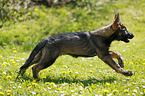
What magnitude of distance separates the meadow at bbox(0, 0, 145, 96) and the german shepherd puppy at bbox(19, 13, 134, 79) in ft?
1.23

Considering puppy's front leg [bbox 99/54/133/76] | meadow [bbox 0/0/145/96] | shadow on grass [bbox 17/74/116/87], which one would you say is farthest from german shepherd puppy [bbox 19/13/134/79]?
meadow [bbox 0/0/145/96]

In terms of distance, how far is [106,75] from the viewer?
4988mm

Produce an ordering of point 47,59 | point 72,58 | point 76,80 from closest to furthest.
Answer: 1. point 47,59
2. point 76,80
3. point 72,58

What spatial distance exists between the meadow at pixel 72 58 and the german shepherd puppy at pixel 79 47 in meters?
0.38

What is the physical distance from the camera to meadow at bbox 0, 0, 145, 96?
13.4 ft

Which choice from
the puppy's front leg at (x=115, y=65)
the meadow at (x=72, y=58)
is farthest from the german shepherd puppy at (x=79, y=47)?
the meadow at (x=72, y=58)

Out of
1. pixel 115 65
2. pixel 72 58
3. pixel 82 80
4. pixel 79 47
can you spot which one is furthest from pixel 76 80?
pixel 72 58

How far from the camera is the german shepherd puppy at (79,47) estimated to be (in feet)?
15.1

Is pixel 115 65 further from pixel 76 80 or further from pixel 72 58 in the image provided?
pixel 72 58

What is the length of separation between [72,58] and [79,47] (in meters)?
2.18

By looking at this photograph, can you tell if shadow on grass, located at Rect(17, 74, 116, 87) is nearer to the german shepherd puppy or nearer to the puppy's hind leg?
the german shepherd puppy

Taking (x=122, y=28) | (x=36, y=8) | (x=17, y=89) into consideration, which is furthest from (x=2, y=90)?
(x=36, y=8)

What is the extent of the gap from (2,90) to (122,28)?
2.96 meters

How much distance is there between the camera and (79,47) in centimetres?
473
